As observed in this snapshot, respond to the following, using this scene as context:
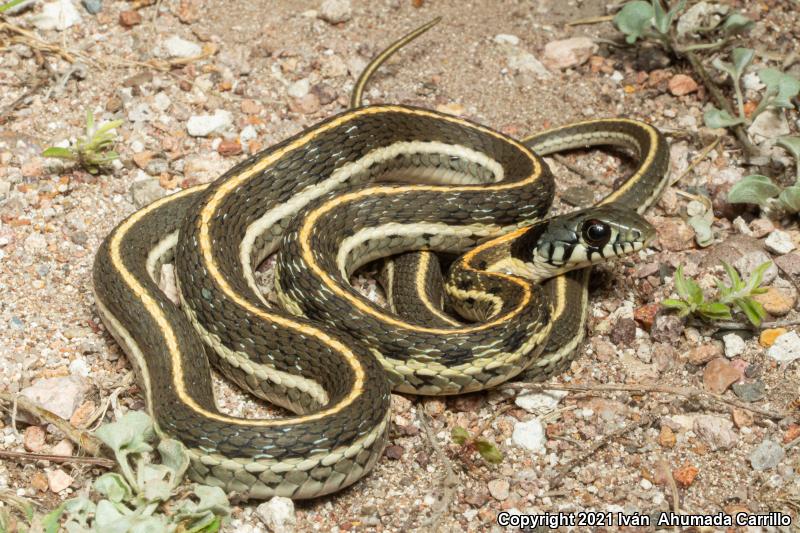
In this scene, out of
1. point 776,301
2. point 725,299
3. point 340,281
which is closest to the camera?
point 340,281

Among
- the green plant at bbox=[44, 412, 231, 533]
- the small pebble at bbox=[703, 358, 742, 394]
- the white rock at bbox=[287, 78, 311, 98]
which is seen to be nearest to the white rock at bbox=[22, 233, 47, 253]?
the green plant at bbox=[44, 412, 231, 533]

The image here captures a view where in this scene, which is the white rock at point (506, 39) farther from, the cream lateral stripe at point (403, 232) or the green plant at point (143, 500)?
the green plant at point (143, 500)

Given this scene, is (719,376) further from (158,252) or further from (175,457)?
(158,252)

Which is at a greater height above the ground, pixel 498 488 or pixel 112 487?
pixel 112 487

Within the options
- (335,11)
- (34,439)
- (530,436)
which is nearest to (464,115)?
(335,11)

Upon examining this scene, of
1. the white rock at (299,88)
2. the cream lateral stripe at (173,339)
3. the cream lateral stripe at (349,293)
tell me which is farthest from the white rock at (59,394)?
the white rock at (299,88)

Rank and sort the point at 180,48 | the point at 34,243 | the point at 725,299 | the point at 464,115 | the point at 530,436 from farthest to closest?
the point at 180,48
the point at 464,115
the point at 34,243
the point at 725,299
the point at 530,436

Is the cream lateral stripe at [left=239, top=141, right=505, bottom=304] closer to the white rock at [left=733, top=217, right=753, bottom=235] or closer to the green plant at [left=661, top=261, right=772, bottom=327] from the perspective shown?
the green plant at [left=661, top=261, right=772, bottom=327]
